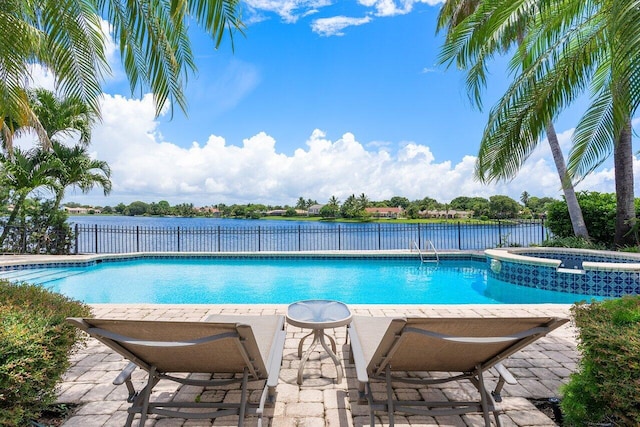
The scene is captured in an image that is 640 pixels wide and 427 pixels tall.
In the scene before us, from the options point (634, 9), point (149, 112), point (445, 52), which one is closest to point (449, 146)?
point (445, 52)

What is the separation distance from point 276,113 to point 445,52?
32.4 feet

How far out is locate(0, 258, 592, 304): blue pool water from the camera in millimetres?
7262

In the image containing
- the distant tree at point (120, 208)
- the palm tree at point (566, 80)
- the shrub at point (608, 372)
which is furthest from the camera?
the distant tree at point (120, 208)

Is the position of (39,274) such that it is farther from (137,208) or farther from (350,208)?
(350,208)

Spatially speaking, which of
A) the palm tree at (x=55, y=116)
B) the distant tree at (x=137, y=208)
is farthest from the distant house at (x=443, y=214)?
the palm tree at (x=55, y=116)

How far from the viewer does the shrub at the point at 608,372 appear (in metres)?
1.64

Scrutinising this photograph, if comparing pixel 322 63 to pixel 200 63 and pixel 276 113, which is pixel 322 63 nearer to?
pixel 276 113

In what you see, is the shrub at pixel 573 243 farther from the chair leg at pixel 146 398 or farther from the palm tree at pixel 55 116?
the palm tree at pixel 55 116

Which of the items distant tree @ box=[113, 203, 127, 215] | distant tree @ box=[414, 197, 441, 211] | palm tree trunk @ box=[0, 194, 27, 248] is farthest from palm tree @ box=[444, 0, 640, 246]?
distant tree @ box=[414, 197, 441, 211]

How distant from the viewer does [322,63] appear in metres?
12.0

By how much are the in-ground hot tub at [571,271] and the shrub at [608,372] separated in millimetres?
5419

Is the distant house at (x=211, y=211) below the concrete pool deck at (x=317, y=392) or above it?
above

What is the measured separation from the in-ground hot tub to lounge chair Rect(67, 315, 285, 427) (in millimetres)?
7080

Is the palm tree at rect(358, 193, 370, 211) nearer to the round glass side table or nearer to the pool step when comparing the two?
the pool step
